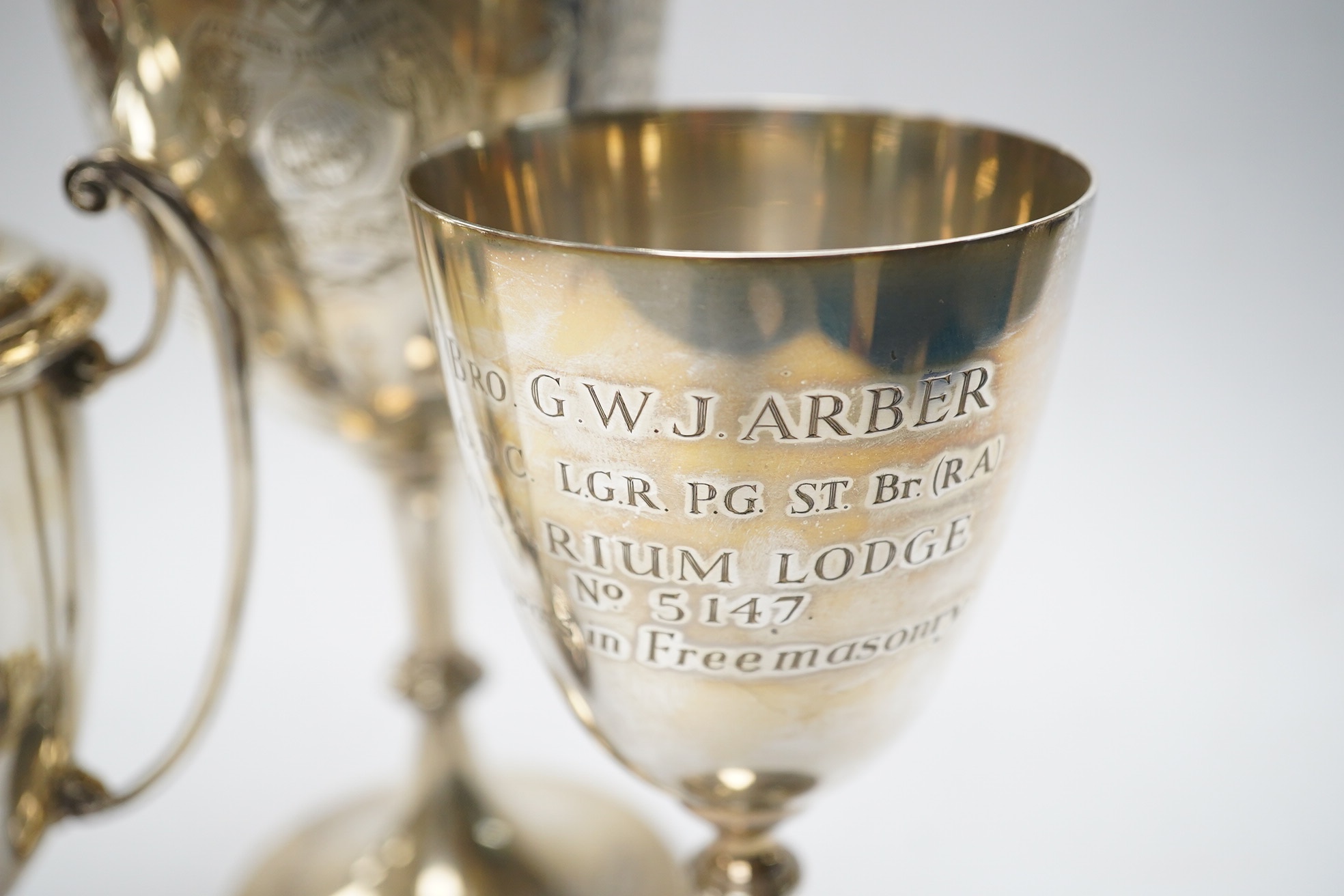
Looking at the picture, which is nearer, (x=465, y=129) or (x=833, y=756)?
(x=833, y=756)

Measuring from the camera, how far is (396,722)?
86 centimetres

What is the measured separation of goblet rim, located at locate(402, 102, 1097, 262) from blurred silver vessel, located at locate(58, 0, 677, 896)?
3 centimetres

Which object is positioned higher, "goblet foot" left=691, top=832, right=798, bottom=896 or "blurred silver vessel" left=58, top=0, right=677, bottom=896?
"blurred silver vessel" left=58, top=0, right=677, bottom=896

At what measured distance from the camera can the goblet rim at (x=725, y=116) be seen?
0.97 feet

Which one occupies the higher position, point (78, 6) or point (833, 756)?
point (78, 6)

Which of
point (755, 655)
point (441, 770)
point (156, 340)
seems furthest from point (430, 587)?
point (755, 655)

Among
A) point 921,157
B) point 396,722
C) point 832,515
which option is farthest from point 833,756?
point 396,722

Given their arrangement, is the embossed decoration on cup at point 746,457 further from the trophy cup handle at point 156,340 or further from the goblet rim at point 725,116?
the trophy cup handle at point 156,340

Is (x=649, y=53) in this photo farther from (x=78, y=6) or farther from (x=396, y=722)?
(x=396, y=722)

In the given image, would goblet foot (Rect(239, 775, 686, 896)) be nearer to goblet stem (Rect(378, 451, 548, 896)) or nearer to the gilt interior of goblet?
goblet stem (Rect(378, 451, 548, 896))

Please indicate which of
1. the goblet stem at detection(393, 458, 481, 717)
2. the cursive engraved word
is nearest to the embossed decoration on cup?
the cursive engraved word

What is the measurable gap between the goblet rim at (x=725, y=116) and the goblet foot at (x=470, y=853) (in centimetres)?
39

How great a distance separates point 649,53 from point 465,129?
11 cm

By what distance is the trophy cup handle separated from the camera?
1.51 ft
